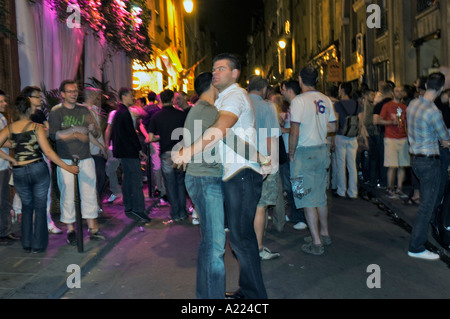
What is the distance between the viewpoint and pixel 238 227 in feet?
12.7

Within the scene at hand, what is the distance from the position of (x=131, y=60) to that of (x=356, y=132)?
840cm

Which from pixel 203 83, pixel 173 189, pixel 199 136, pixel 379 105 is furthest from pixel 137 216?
pixel 379 105

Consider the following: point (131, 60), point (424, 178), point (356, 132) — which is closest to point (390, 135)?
point (356, 132)

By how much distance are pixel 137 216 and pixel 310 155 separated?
10.6ft

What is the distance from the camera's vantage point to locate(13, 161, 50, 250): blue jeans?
19.1ft

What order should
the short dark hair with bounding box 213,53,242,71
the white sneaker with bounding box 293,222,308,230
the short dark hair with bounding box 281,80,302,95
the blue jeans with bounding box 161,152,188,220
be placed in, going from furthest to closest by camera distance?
the blue jeans with bounding box 161,152,188,220 → the white sneaker with bounding box 293,222,308,230 → the short dark hair with bounding box 281,80,302,95 → the short dark hair with bounding box 213,53,242,71

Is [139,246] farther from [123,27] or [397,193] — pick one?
[123,27]

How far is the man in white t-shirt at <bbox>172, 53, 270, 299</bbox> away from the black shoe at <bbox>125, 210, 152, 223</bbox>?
13.5ft

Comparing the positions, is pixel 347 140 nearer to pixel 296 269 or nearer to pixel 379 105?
pixel 379 105

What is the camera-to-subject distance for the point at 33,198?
232 inches

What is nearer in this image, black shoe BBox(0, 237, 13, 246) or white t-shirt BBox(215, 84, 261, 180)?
white t-shirt BBox(215, 84, 261, 180)

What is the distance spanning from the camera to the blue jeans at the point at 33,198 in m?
5.82

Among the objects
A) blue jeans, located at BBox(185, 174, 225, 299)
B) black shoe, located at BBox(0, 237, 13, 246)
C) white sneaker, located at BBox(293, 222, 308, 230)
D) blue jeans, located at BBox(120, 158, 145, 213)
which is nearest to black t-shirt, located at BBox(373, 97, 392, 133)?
white sneaker, located at BBox(293, 222, 308, 230)

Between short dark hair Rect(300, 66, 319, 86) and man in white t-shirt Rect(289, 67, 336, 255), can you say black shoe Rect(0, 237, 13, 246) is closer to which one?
man in white t-shirt Rect(289, 67, 336, 255)
